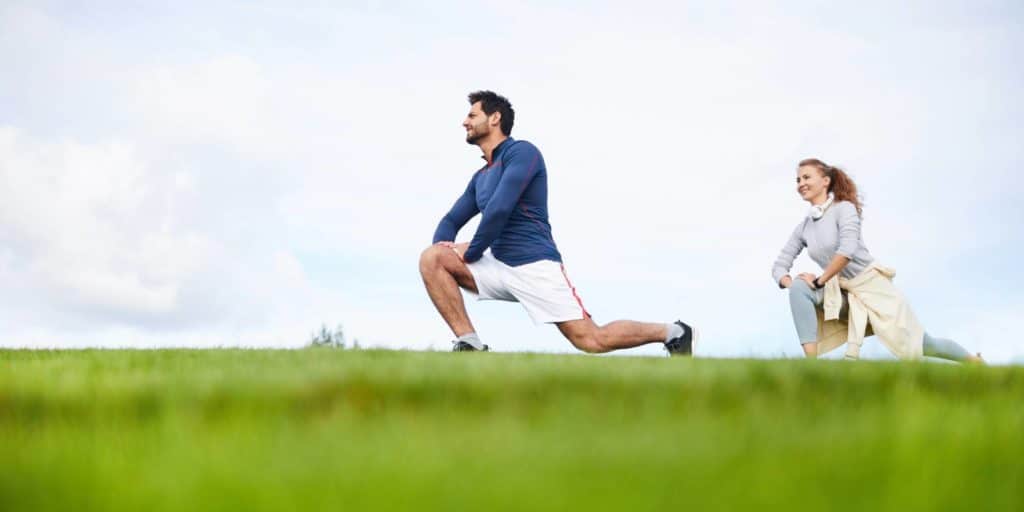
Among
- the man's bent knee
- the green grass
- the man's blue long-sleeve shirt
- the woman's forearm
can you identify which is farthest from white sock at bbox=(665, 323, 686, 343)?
the green grass

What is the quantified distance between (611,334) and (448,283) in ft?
5.43

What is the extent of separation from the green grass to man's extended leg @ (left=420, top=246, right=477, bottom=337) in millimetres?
4017

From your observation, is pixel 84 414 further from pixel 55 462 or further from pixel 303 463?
pixel 303 463

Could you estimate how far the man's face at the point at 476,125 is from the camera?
970 centimetres

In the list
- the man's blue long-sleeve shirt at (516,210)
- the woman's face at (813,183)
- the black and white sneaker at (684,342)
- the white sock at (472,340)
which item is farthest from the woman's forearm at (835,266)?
the white sock at (472,340)

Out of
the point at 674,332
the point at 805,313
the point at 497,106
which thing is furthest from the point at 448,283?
the point at 805,313

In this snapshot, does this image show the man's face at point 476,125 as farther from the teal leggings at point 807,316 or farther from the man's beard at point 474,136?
the teal leggings at point 807,316

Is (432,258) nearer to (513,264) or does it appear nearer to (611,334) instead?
(513,264)

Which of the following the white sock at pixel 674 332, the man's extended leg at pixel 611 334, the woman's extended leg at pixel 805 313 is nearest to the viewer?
the man's extended leg at pixel 611 334

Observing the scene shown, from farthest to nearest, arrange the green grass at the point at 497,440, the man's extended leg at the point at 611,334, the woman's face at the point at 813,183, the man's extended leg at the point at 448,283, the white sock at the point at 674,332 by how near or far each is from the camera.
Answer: the woman's face at the point at 813,183
the man's extended leg at the point at 448,283
the white sock at the point at 674,332
the man's extended leg at the point at 611,334
the green grass at the point at 497,440

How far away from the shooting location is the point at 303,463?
8.81 feet

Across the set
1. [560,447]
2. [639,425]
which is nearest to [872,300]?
[639,425]

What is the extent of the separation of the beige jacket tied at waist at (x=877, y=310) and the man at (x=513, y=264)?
153 centimetres

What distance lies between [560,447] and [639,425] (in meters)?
0.60
